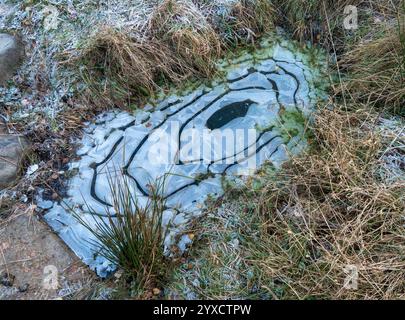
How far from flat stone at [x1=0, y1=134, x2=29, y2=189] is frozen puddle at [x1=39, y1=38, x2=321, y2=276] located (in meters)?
0.32

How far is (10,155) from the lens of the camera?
2449mm

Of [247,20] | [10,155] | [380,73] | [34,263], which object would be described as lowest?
[34,263]

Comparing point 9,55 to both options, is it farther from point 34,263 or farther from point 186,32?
point 34,263

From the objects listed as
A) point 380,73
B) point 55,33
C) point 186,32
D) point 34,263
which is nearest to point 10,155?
point 34,263

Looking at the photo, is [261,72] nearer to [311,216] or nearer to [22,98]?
[311,216]

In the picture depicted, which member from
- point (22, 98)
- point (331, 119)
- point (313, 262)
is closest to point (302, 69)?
point (331, 119)

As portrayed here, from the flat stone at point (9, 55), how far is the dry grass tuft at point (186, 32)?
0.96 metres

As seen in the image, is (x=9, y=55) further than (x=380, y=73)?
Yes

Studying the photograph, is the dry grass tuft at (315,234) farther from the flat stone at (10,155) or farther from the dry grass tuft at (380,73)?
the flat stone at (10,155)

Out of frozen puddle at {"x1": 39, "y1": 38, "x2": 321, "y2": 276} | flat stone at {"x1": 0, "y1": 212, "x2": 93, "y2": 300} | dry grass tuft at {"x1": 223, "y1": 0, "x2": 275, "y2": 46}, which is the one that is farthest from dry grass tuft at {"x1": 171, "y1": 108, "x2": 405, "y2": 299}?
dry grass tuft at {"x1": 223, "y1": 0, "x2": 275, "y2": 46}

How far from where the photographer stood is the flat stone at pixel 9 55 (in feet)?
9.32

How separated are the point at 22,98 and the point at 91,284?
4.77 ft

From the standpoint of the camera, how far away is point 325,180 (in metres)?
2.19

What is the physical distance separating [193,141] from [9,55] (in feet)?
4.74
